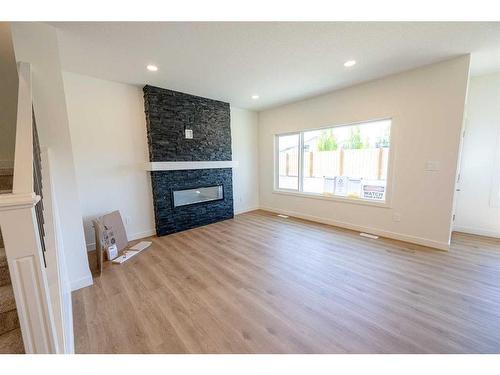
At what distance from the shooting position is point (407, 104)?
123 inches

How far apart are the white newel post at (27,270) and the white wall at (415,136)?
4111mm

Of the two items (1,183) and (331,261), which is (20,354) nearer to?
(1,183)

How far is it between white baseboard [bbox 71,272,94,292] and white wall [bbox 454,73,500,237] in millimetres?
5732

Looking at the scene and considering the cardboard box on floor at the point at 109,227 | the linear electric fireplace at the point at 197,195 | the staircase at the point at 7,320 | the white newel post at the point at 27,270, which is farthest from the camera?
the linear electric fireplace at the point at 197,195

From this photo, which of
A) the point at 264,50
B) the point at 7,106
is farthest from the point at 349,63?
the point at 7,106

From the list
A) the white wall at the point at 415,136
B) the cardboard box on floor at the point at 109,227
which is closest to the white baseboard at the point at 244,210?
the white wall at the point at 415,136

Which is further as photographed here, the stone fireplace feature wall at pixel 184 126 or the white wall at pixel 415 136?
the stone fireplace feature wall at pixel 184 126

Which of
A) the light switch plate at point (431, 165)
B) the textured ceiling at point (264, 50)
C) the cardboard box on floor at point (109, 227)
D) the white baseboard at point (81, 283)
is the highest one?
the textured ceiling at point (264, 50)

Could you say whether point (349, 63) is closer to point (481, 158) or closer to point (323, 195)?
point (323, 195)

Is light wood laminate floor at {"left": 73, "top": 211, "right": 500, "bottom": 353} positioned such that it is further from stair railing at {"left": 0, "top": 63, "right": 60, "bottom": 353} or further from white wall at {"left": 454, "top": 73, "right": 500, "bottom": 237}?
stair railing at {"left": 0, "top": 63, "right": 60, "bottom": 353}

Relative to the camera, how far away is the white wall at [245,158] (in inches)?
201

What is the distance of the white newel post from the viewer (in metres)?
0.85

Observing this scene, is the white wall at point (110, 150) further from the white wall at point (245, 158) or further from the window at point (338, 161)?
the window at point (338, 161)
